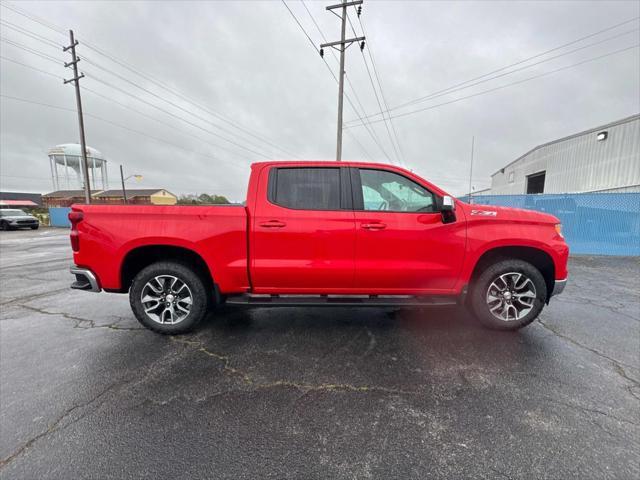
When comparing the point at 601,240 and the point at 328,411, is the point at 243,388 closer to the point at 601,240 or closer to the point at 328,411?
the point at 328,411

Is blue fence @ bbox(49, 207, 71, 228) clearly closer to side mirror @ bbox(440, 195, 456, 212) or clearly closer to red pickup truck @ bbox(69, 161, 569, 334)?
red pickup truck @ bbox(69, 161, 569, 334)

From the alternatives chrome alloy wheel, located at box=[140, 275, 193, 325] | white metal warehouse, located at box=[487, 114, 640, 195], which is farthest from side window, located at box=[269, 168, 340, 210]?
white metal warehouse, located at box=[487, 114, 640, 195]

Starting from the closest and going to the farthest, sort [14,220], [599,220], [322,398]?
[322,398], [599,220], [14,220]

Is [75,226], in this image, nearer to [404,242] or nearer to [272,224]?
[272,224]

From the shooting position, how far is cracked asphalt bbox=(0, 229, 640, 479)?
167cm

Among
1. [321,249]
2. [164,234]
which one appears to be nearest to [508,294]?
[321,249]

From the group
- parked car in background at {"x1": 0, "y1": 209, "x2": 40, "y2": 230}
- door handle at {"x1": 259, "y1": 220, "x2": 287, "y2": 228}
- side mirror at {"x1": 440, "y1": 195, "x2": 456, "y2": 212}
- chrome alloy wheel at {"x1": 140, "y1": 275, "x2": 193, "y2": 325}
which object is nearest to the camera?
side mirror at {"x1": 440, "y1": 195, "x2": 456, "y2": 212}

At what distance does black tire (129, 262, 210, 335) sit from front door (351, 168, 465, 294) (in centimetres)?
180

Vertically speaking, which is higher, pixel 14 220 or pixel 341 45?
pixel 341 45

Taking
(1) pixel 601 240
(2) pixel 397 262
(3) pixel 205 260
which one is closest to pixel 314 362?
(2) pixel 397 262

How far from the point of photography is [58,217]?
89.5 feet

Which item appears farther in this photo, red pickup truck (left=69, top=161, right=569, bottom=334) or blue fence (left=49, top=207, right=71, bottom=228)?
blue fence (left=49, top=207, right=71, bottom=228)

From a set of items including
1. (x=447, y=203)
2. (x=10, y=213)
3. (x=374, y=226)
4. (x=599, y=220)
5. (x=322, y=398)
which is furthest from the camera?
(x=10, y=213)

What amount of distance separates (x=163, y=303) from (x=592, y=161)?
2200cm
